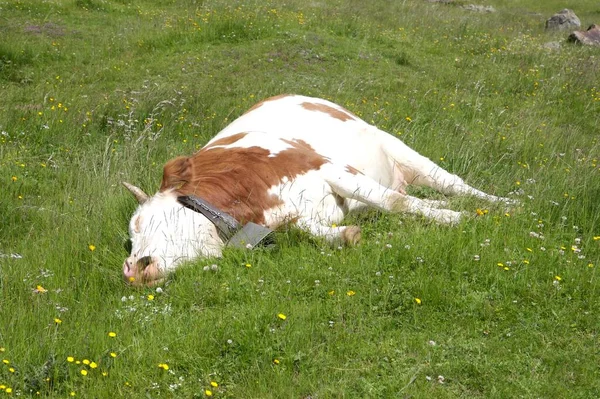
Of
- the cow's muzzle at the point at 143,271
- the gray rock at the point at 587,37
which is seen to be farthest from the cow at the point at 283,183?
the gray rock at the point at 587,37

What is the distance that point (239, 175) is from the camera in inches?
243

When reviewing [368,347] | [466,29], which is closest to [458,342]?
[368,347]

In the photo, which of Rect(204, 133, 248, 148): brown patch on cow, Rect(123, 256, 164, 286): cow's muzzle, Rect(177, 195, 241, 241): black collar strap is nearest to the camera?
Rect(123, 256, 164, 286): cow's muzzle

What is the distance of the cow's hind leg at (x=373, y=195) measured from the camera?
6.30 m

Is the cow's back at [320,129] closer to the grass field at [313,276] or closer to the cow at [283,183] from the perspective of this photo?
the cow at [283,183]

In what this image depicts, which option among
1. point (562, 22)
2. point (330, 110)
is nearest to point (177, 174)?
point (330, 110)

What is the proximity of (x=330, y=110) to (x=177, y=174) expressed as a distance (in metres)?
2.45

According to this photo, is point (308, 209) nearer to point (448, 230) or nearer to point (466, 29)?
point (448, 230)

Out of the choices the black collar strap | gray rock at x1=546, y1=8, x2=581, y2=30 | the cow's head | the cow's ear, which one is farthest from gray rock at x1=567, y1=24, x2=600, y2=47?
the cow's head

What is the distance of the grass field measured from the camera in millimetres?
4168

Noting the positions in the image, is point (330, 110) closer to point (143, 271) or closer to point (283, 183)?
point (283, 183)

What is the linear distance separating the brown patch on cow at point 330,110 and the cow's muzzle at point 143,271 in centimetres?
319

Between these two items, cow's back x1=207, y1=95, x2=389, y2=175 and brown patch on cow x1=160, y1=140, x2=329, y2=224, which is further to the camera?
cow's back x1=207, y1=95, x2=389, y2=175

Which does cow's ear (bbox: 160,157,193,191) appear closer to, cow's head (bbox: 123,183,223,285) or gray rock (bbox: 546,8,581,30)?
cow's head (bbox: 123,183,223,285)
